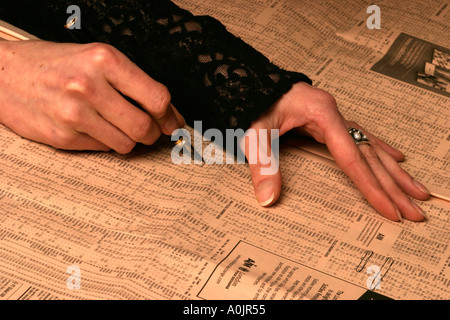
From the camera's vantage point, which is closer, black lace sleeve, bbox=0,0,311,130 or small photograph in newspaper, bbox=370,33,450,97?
black lace sleeve, bbox=0,0,311,130

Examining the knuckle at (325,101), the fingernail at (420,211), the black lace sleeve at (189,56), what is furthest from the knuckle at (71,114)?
the fingernail at (420,211)

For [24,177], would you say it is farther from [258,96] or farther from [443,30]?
[443,30]

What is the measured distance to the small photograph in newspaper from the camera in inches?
41.1

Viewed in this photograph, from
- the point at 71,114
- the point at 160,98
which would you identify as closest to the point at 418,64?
the point at 160,98

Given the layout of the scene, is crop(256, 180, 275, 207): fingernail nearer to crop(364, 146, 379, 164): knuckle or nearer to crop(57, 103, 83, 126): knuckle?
crop(364, 146, 379, 164): knuckle

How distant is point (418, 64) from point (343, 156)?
367mm

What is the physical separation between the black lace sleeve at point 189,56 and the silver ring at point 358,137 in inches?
4.3

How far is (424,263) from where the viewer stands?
72cm

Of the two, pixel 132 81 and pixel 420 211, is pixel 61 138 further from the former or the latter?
pixel 420 211

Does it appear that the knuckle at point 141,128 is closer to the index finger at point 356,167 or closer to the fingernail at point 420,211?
the index finger at point 356,167

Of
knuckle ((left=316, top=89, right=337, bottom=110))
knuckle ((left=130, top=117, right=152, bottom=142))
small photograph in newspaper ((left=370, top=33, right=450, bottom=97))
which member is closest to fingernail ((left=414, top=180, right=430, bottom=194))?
knuckle ((left=316, top=89, right=337, bottom=110))

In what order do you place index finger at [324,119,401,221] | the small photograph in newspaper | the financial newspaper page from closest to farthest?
1. the financial newspaper page
2. index finger at [324,119,401,221]
3. the small photograph in newspaper

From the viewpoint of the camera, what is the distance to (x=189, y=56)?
2.89ft
